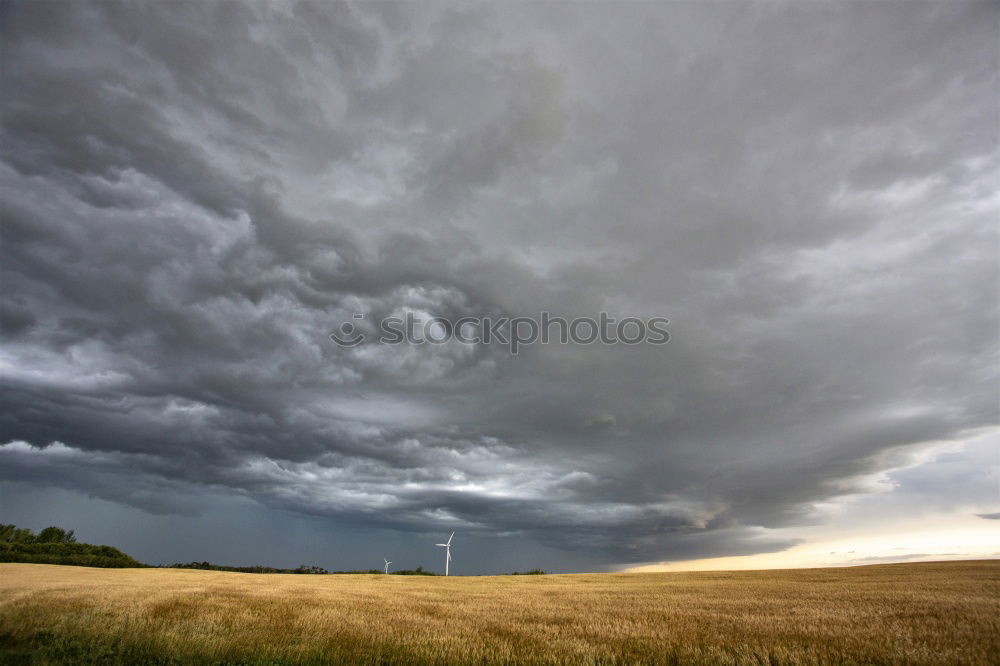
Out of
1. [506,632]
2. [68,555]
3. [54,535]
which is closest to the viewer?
[506,632]

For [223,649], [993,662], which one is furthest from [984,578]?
[223,649]

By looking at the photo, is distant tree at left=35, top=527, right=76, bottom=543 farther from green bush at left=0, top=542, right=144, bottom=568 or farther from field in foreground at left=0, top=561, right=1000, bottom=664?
field in foreground at left=0, top=561, right=1000, bottom=664

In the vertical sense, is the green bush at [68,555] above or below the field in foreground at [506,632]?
below

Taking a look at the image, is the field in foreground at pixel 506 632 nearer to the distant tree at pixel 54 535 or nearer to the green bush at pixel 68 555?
the green bush at pixel 68 555

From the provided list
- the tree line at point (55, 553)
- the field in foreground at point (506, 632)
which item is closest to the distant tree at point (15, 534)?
the tree line at point (55, 553)

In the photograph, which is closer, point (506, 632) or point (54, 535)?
point (506, 632)

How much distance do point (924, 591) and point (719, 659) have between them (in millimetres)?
26677

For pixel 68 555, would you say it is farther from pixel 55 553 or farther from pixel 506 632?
pixel 506 632

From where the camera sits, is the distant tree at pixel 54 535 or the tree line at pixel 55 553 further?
the distant tree at pixel 54 535

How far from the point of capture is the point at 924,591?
103 ft

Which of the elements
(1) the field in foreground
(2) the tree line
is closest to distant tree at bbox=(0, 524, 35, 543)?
(2) the tree line

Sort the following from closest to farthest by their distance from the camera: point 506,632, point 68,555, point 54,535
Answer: point 506,632, point 68,555, point 54,535

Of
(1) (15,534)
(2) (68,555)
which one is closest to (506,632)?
(2) (68,555)

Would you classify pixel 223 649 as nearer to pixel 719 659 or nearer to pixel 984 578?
pixel 719 659
